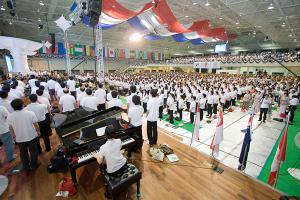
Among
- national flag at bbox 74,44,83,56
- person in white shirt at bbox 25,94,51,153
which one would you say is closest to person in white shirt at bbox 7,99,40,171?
person in white shirt at bbox 25,94,51,153

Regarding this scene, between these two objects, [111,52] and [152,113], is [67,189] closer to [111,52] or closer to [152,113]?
[152,113]

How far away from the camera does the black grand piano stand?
9.60 ft

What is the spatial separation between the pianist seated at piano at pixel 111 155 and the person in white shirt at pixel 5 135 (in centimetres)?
264

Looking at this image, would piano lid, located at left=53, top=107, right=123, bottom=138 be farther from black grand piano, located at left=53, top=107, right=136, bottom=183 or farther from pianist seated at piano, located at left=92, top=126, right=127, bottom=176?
pianist seated at piano, located at left=92, top=126, right=127, bottom=176

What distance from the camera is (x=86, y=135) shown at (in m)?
3.30

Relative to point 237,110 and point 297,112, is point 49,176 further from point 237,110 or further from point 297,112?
point 297,112

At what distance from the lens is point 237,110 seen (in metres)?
11.0

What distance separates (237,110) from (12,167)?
11.7 metres

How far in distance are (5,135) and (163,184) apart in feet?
12.1

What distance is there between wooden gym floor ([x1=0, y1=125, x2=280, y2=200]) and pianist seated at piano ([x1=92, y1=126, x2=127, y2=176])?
2.63ft

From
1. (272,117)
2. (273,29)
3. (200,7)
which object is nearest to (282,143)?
(272,117)

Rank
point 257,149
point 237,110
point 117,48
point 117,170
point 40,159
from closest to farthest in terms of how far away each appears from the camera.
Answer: point 117,170
point 40,159
point 257,149
point 237,110
point 117,48

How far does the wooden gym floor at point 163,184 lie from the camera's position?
3.04m

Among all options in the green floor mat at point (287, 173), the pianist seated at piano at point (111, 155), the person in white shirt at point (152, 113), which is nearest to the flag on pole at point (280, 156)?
the green floor mat at point (287, 173)
